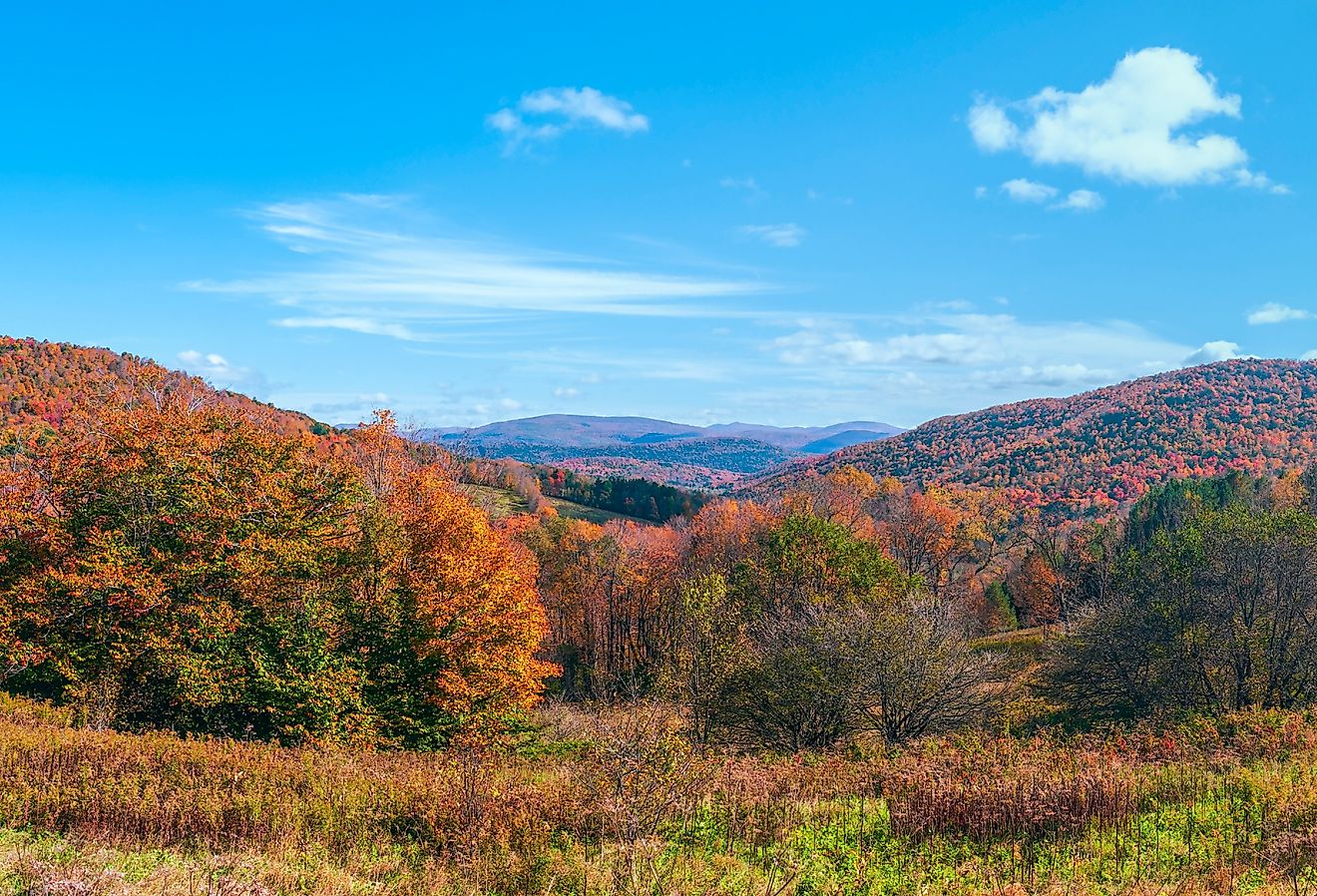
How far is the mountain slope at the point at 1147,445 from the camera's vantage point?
126 m

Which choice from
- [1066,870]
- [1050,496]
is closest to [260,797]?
[1066,870]

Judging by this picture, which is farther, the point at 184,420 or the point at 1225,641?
the point at 184,420

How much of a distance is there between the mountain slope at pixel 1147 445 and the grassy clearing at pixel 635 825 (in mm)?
96406

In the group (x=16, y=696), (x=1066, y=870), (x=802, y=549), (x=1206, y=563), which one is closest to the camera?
(x=1066, y=870)

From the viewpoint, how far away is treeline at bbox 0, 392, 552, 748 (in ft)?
66.9

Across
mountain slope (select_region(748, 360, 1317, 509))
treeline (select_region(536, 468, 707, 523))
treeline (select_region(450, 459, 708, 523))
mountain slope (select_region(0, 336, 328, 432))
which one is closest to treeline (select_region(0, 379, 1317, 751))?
mountain slope (select_region(0, 336, 328, 432))

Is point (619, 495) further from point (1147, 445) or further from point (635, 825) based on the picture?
point (635, 825)

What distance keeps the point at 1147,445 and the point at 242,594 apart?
161112mm

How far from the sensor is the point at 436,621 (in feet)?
79.6

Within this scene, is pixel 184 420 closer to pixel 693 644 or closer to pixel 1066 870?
pixel 693 644

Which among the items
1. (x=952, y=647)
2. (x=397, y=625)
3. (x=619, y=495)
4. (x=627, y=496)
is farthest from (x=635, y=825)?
(x=619, y=495)

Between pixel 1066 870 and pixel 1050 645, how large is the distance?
76.9 feet

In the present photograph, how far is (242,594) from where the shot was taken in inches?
898

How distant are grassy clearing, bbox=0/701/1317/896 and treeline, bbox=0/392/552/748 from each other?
25.2ft
